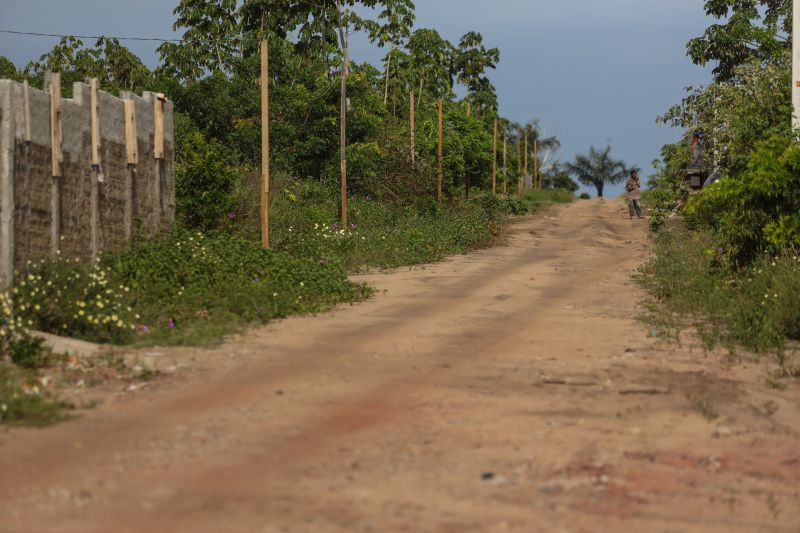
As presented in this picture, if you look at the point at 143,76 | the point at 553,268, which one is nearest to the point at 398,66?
the point at 143,76

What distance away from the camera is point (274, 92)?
32.6 metres

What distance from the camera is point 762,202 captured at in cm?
1608

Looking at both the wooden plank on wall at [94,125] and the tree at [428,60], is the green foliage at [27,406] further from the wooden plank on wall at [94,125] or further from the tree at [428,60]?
the tree at [428,60]

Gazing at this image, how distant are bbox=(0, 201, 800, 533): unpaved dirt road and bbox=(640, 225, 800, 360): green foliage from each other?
3.32 feet

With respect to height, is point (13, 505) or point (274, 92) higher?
point (274, 92)

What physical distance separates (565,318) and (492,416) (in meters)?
5.98

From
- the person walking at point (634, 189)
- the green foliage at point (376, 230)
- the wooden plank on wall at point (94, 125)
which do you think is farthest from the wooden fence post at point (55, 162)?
the person walking at point (634, 189)

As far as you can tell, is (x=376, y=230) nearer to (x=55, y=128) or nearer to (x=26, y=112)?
(x=55, y=128)

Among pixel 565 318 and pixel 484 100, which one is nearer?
pixel 565 318

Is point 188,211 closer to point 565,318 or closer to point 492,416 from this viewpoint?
point 565,318

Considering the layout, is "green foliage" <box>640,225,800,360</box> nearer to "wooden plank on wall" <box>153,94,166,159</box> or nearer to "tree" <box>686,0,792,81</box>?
"wooden plank on wall" <box>153,94,166,159</box>

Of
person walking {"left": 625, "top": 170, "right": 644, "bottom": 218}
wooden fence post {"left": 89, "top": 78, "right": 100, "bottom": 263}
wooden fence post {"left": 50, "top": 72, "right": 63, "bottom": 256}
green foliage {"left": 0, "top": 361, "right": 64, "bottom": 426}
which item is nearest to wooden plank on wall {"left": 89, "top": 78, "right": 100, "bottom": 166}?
wooden fence post {"left": 89, "top": 78, "right": 100, "bottom": 263}

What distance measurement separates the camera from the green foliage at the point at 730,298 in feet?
41.2

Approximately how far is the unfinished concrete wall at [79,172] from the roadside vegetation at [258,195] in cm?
36
